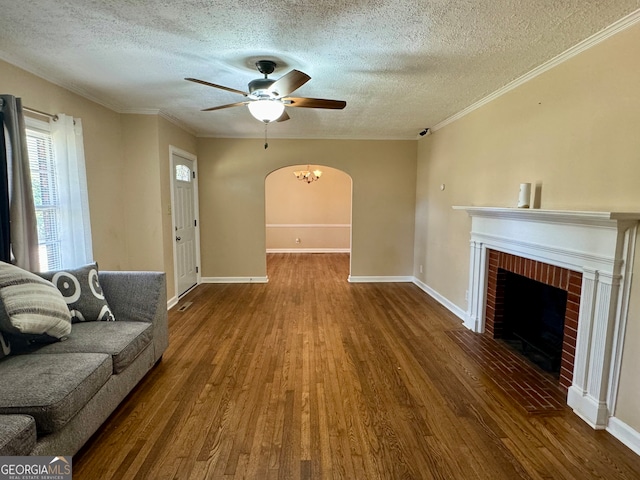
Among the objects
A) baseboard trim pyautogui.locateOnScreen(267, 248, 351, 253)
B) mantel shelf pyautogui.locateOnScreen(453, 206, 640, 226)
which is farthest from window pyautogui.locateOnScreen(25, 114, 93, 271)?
baseboard trim pyautogui.locateOnScreen(267, 248, 351, 253)

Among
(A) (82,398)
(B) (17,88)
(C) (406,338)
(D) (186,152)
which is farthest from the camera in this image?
(D) (186,152)

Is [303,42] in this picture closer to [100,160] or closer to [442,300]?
[100,160]

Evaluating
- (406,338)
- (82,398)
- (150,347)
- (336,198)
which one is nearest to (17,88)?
(150,347)

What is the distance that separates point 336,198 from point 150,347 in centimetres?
693

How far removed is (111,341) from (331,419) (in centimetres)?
151

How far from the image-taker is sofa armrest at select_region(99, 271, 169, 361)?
98.7 inches

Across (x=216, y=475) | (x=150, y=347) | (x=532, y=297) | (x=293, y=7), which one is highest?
(x=293, y=7)

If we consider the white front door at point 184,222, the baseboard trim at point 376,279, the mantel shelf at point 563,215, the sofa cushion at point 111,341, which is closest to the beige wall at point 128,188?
the white front door at point 184,222

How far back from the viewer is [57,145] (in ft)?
9.30

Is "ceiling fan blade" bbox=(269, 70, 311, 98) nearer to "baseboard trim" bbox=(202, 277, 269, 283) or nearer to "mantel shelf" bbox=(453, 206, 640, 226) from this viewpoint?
"mantel shelf" bbox=(453, 206, 640, 226)

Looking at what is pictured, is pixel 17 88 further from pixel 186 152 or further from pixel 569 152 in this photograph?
pixel 569 152

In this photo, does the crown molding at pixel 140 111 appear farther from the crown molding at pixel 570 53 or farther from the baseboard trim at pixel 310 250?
the baseboard trim at pixel 310 250

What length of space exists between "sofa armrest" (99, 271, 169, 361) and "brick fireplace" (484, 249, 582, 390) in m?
3.08

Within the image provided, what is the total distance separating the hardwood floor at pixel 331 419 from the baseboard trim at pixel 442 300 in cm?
46
